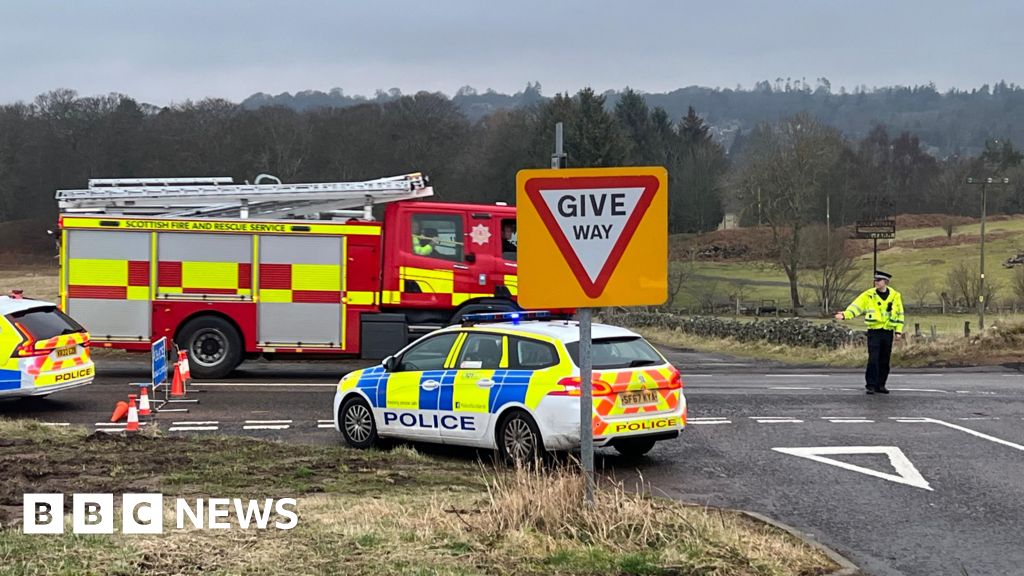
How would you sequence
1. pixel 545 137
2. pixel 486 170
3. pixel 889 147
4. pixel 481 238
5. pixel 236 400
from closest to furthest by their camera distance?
1. pixel 236 400
2. pixel 481 238
3. pixel 545 137
4. pixel 486 170
5. pixel 889 147

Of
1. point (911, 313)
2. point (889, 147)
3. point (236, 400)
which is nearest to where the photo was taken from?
point (236, 400)

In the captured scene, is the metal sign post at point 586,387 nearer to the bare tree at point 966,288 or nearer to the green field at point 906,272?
the green field at point 906,272

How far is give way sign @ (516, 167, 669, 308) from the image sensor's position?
661 centimetres

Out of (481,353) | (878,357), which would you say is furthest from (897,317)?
(481,353)

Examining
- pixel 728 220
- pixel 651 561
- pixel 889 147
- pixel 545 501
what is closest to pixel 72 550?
pixel 545 501

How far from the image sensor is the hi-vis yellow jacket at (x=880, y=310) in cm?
1652

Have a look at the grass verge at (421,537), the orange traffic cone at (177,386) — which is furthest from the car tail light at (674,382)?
the orange traffic cone at (177,386)

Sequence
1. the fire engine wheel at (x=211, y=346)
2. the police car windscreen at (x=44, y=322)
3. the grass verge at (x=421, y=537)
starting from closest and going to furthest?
the grass verge at (x=421, y=537)
the police car windscreen at (x=44, y=322)
the fire engine wheel at (x=211, y=346)

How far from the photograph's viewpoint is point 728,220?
4345 inches

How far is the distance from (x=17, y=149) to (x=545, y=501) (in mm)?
79528

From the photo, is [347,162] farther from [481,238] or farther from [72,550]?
[72,550]

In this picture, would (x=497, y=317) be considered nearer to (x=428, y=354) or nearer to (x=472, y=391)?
(x=428, y=354)

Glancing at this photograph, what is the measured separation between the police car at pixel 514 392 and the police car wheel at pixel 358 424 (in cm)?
1

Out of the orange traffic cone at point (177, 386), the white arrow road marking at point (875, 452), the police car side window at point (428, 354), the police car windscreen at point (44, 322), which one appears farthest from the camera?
the orange traffic cone at point (177, 386)
